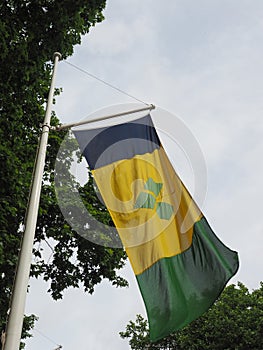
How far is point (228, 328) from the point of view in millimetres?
28781

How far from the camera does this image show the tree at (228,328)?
2788 cm

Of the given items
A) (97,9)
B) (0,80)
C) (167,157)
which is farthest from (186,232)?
(97,9)

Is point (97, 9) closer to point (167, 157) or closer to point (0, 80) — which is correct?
point (0, 80)

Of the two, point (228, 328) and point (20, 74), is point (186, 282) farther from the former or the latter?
point (228, 328)

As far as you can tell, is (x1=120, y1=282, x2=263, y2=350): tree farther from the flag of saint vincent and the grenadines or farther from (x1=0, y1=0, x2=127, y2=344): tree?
the flag of saint vincent and the grenadines

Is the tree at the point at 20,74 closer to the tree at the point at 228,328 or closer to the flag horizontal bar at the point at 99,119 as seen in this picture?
the flag horizontal bar at the point at 99,119

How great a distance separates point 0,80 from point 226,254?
25.3 feet

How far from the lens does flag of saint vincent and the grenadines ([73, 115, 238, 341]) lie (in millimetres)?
5910

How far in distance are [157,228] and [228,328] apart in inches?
991

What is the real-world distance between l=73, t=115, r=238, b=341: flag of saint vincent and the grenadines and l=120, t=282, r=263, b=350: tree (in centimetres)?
2386

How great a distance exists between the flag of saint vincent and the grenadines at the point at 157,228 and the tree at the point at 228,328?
23.9 m

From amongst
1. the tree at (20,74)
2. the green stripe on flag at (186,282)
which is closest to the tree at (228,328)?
the tree at (20,74)

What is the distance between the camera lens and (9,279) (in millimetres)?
12273

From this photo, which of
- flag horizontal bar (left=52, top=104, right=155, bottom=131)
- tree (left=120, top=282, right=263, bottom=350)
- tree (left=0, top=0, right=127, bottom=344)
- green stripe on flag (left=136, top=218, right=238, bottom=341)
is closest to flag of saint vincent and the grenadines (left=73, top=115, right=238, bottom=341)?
green stripe on flag (left=136, top=218, right=238, bottom=341)
